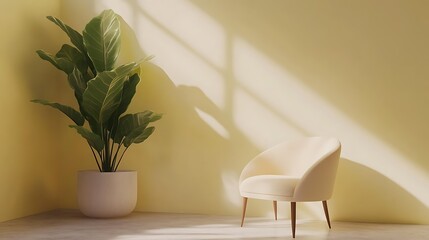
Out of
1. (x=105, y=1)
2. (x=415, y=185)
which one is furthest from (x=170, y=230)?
(x=105, y=1)

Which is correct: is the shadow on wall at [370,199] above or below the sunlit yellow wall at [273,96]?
below

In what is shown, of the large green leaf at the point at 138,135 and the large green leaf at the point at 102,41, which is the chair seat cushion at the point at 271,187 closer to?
the large green leaf at the point at 138,135

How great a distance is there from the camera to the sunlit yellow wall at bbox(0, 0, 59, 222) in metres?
5.30

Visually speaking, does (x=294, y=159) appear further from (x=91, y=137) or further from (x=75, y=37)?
(x=75, y=37)

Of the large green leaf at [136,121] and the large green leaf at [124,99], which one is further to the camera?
the large green leaf at [124,99]

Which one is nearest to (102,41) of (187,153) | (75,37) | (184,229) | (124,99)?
(75,37)

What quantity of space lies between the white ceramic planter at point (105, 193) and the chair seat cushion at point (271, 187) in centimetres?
115

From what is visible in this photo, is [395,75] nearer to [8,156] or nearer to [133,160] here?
[133,160]

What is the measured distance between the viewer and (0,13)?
524 cm

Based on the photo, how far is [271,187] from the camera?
4590 millimetres

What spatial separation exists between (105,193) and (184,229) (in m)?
0.87

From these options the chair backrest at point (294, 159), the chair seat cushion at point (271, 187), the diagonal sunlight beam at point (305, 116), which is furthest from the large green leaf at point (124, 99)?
the chair seat cushion at point (271, 187)

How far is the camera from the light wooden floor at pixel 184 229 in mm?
4476

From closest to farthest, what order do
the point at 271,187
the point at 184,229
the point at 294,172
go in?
the point at 271,187
the point at 184,229
the point at 294,172
